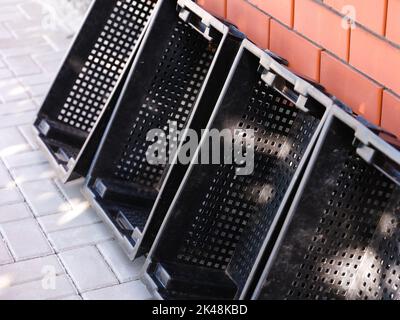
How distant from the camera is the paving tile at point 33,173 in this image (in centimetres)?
419

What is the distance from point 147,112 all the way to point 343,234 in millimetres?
1238

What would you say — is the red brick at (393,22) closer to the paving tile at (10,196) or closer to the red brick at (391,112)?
the red brick at (391,112)

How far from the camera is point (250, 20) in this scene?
147 inches

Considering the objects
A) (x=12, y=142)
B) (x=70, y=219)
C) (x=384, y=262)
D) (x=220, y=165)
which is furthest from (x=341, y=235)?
(x=12, y=142)

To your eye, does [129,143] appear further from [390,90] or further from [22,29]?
[22,29]

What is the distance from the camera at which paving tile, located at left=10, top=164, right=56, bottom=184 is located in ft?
13.8

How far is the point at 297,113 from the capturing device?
10.7 ft

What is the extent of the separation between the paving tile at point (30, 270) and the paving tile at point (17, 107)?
1389 millimetres

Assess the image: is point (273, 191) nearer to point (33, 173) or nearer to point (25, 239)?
point (25, 239)

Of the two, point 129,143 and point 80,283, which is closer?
point 80,283

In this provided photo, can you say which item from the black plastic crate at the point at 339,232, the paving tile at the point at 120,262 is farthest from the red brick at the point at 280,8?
the paving tile at the point at 120,262

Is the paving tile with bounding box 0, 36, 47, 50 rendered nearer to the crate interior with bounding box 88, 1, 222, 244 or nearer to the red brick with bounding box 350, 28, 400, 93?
the crate interior with bounding box 88, 1, 222, 244
